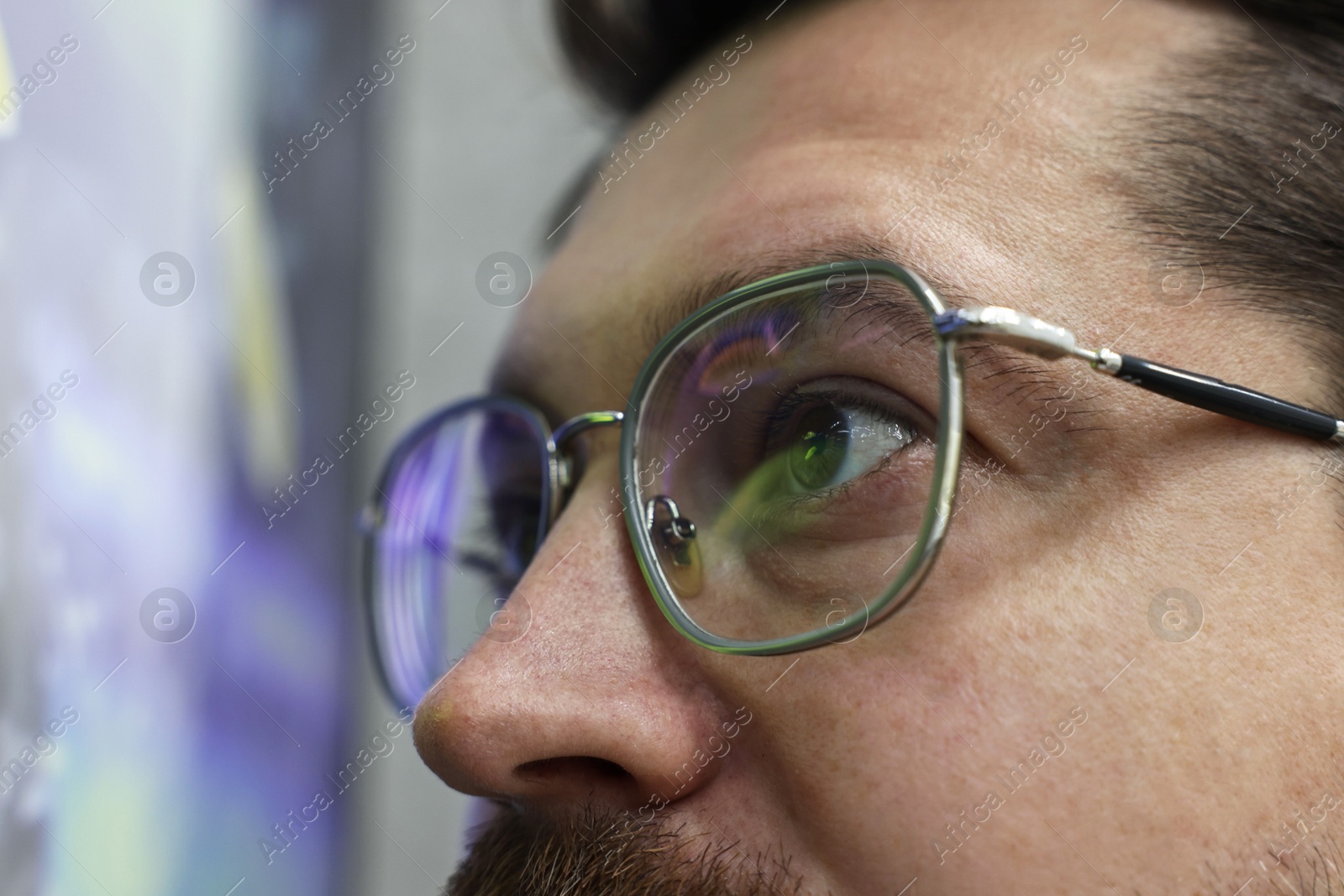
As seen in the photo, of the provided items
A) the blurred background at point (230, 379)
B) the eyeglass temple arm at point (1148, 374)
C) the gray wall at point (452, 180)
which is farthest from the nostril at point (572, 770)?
the gray wall at point (452, 180)

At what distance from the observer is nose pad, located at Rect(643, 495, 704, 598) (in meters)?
0.61

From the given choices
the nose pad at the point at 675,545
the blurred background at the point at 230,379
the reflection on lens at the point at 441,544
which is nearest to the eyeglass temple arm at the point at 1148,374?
the nose pad at the point at 675,545

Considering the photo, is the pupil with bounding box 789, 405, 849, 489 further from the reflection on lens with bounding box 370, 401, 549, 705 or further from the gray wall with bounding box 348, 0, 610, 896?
the gray wall with bounding box 348, 0, 610, 896

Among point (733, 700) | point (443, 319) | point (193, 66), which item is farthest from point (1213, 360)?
point (443, 319)

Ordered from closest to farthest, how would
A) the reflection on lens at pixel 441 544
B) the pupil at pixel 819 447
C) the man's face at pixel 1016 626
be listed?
the man's face at pixel 1016 626
the pupil at pixel 819 447
the reflection on lens at pixel 441 544

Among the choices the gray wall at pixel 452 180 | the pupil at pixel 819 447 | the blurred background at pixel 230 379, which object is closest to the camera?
the pupil at pixel 819 447

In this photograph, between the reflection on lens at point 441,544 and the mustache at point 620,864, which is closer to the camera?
the mustache at point 620,864

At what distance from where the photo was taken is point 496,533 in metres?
1.02

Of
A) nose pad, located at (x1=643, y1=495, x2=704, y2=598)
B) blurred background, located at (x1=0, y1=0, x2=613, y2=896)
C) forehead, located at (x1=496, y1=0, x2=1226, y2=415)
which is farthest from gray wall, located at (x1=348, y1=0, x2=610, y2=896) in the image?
nose pad, located at (x1=643, y1=495, x2=704, y2=598)

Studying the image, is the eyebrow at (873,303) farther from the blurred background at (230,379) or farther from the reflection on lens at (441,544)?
the blurred background at (230,379)

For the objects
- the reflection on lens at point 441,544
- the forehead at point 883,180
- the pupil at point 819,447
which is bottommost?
the reflection on lens at point 441,544

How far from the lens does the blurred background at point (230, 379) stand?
0.84 metres

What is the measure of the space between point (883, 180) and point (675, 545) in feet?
0.97

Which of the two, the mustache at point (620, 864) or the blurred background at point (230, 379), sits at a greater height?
the blurred background at point (230, 379)
